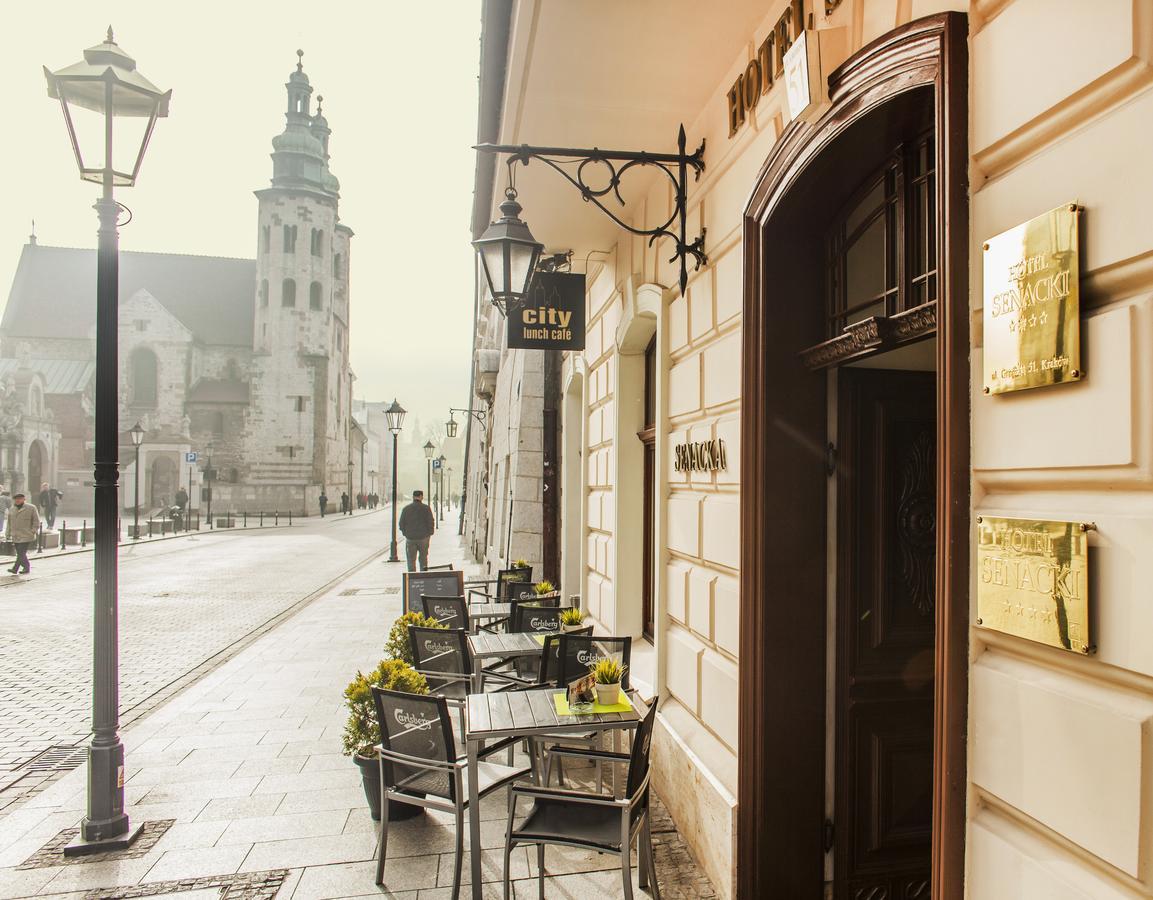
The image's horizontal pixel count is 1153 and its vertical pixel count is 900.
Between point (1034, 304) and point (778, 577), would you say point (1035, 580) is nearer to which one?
point (1034, 304)

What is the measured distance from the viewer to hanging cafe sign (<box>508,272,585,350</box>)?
7.33m

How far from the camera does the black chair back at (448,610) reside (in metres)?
7.54

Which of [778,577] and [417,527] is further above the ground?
[778,577]

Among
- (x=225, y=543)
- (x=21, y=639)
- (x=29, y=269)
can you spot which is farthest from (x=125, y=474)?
(x=21, y=639)

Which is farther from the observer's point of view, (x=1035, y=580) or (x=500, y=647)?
(x=500, y=647)

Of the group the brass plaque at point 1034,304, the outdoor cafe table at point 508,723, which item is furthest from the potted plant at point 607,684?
the brass plaque at point 1034,304

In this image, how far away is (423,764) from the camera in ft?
13.8

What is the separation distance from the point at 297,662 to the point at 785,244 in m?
8.37

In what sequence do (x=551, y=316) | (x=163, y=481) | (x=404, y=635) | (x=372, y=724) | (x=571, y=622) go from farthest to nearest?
1. (x=163, y=481)
2. (x=551, y=316)
3. (x=404, y=635)
4. (x=571, y=622)
5. (x=372, y=724)

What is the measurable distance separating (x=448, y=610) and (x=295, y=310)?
167 feet

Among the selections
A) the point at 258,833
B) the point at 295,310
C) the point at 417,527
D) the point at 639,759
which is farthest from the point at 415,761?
the point at 295,310

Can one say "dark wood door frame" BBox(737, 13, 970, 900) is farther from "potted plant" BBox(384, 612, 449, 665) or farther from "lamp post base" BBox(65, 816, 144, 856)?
"lamp post base" BBox(65, 816, 144, 856)

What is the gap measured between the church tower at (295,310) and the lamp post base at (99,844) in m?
51.6

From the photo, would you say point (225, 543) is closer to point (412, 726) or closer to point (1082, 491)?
point (412, 726)
